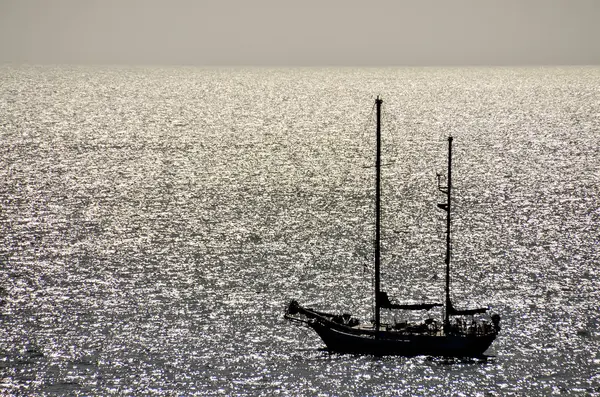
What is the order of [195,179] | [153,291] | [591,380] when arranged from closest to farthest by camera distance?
[591,380]
[153,291]
[195,179]

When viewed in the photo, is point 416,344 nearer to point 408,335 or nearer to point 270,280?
point 408,335

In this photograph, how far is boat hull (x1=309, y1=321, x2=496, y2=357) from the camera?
80688 mm

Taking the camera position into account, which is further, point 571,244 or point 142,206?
point 142,206

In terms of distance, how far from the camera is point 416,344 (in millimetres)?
80875

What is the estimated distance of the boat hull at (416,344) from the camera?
80.7 m

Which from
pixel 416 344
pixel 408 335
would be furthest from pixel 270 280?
pixel 416 344

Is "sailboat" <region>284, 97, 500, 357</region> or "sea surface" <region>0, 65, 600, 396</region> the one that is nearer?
"sea surface" <region>0, 65, 600, 396</region>

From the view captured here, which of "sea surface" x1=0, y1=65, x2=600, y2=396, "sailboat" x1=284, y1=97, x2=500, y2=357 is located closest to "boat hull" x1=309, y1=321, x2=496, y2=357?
"sailboat" x1=284, y1=97, x2=500, y2=357

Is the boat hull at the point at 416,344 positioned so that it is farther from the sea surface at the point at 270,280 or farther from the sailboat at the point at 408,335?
the sea surface at the point at 270,280

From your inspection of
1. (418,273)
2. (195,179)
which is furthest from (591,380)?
(195,179)

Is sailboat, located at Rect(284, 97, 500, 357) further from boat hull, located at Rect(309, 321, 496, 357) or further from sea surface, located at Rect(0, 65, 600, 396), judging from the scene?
sea surface, located at Rect(0, 65, 600, 396)

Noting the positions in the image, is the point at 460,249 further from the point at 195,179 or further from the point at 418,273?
the point at 195,179

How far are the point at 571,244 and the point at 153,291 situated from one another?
54607 millimetres

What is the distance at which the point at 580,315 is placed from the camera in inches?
3588
